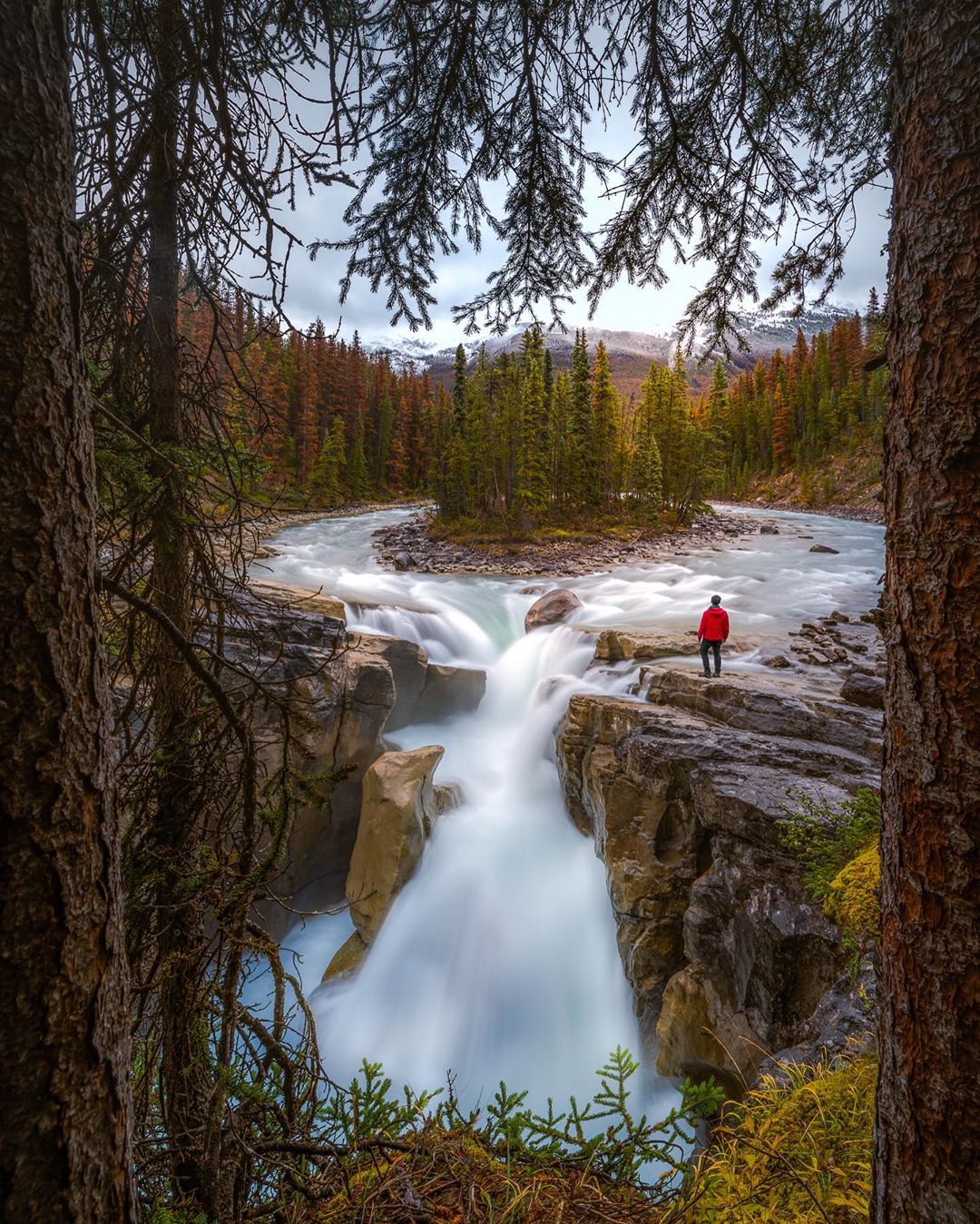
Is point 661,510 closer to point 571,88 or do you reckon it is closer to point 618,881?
point 618,881

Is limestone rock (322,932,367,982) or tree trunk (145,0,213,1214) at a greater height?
tree trunk (145,0,213,1214)

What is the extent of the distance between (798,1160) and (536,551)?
28300 mm

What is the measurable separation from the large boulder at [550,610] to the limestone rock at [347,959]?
31.6 ft

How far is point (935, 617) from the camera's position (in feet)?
4.05

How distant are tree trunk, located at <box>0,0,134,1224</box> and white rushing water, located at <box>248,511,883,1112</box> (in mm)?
4478

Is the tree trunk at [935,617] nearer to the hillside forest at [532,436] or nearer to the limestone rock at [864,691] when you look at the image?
the limestone rock at [864,691]

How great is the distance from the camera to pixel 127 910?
211 cm

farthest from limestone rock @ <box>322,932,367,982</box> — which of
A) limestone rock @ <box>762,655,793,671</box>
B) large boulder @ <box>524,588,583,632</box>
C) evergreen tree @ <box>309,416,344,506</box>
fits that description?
evergreen tree @ <box>309,416,344,506</box>

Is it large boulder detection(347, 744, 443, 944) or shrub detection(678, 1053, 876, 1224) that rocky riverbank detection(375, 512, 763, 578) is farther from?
shrub detection(678, 1053, 876, 1224)

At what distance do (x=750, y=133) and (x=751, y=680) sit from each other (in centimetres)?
719

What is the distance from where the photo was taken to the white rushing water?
22.0ft

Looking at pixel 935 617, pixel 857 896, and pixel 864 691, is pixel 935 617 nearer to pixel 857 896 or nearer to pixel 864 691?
pixel 857 896

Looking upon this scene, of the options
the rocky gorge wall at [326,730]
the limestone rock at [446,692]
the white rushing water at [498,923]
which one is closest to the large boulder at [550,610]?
the white rushing water at [498,923]

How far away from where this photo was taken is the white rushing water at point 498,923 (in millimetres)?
6703
